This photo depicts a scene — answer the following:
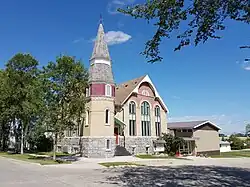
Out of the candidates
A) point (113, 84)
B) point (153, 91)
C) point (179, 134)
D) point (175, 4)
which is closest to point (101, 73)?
point (113, 84)

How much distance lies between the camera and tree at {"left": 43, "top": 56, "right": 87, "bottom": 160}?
25.5 meters

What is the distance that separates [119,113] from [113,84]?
540cm

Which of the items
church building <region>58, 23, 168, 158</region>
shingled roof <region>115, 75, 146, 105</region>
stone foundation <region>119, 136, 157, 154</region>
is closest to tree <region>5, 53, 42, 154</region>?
church building <region>58, 23, 168, 158</region>

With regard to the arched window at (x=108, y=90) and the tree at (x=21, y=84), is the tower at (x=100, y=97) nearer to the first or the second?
the arched window at (x=108, y=90)

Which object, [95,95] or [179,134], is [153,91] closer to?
[179,134]

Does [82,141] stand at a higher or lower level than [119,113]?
lower

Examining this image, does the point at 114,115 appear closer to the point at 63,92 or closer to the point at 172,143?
the point at 172,143

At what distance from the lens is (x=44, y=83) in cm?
2552

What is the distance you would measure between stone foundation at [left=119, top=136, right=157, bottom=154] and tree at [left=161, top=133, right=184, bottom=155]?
189 centimetres

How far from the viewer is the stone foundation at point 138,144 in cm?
3637

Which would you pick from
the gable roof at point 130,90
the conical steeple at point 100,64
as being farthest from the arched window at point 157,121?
the conical steeple at point 100,64

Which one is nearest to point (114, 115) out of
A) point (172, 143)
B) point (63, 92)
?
point (172, 143)

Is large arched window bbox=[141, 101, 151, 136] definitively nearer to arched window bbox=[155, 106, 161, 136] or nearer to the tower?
arched window bbox=[155, 106, 161, 136]

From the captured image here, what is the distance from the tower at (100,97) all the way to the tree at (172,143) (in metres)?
10.4
